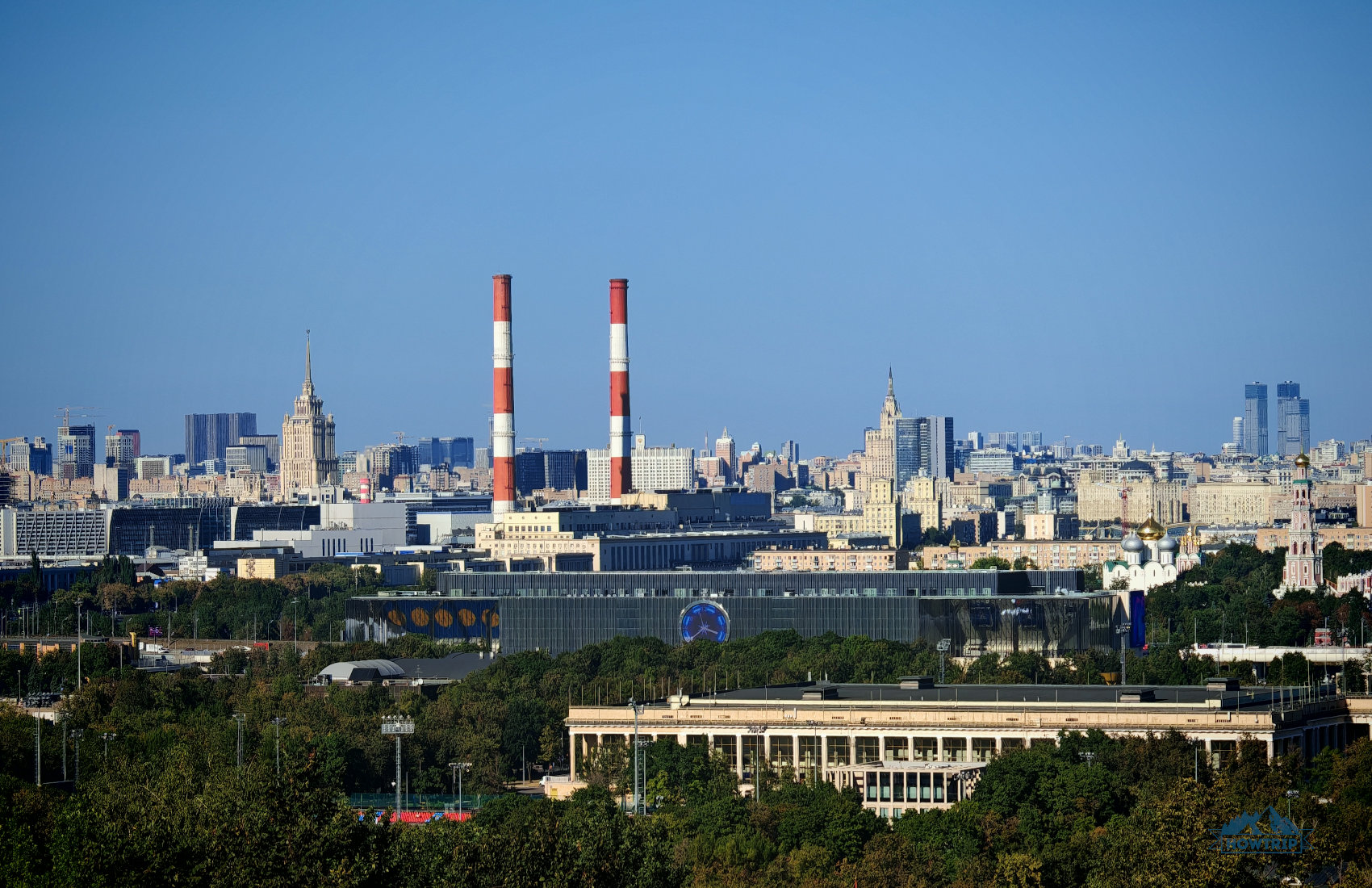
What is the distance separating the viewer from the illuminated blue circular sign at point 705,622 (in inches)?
4456

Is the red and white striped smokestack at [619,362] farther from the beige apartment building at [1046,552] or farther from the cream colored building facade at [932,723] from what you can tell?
→ the cream colored building facade at [932,723]

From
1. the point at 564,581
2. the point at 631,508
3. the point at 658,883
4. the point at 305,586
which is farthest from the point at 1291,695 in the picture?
the point at 631,508

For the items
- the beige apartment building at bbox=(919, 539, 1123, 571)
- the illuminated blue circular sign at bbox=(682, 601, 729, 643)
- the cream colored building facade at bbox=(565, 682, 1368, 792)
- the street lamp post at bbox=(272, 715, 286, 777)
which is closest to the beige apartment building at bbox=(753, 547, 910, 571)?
the beige apartment building at bbox=(919, 539, 1123, 571)

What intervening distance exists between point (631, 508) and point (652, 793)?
114055 mm

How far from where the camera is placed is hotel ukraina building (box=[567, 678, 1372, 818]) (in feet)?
222

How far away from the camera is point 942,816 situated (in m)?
56.9

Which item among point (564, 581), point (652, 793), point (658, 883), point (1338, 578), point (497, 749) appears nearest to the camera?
point (658, 883)

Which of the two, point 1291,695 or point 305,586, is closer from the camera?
point 1291,695

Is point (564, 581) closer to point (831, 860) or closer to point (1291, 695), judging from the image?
point (1291, 695)

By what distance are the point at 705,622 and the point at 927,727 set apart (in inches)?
1683

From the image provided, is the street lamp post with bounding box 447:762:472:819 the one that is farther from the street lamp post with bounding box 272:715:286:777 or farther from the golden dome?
the golden dome

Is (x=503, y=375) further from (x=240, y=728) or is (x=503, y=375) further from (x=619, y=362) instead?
(x=240, y=728)
